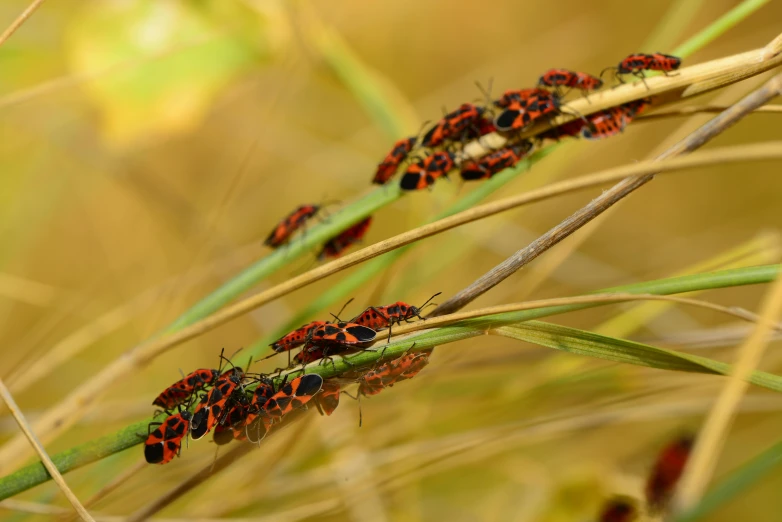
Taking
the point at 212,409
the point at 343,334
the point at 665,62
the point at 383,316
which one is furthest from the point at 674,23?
the point at 212,409

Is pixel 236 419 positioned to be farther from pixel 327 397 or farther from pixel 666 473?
pixel 666 473

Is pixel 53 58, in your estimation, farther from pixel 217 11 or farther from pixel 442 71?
pixel 442 71

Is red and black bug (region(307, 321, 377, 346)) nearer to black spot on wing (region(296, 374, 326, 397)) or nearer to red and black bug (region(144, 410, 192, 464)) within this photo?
black spot on wing (region(296, 374, 326, 397))

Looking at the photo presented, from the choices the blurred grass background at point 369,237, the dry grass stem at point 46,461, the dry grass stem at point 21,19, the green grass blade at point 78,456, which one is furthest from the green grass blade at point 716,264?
the dry grass stem at point 21,19

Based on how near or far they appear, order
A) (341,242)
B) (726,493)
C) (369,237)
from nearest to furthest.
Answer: (726,493), (341,242), (369,237)

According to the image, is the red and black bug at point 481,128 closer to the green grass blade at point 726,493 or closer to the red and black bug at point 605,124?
the red and black bug at point 605,124

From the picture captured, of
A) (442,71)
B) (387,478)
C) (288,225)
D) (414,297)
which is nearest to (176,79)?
(288,225)

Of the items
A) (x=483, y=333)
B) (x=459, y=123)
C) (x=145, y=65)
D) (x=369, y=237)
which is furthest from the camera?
(x=369, y=237)

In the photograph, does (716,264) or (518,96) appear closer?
(518,96)
